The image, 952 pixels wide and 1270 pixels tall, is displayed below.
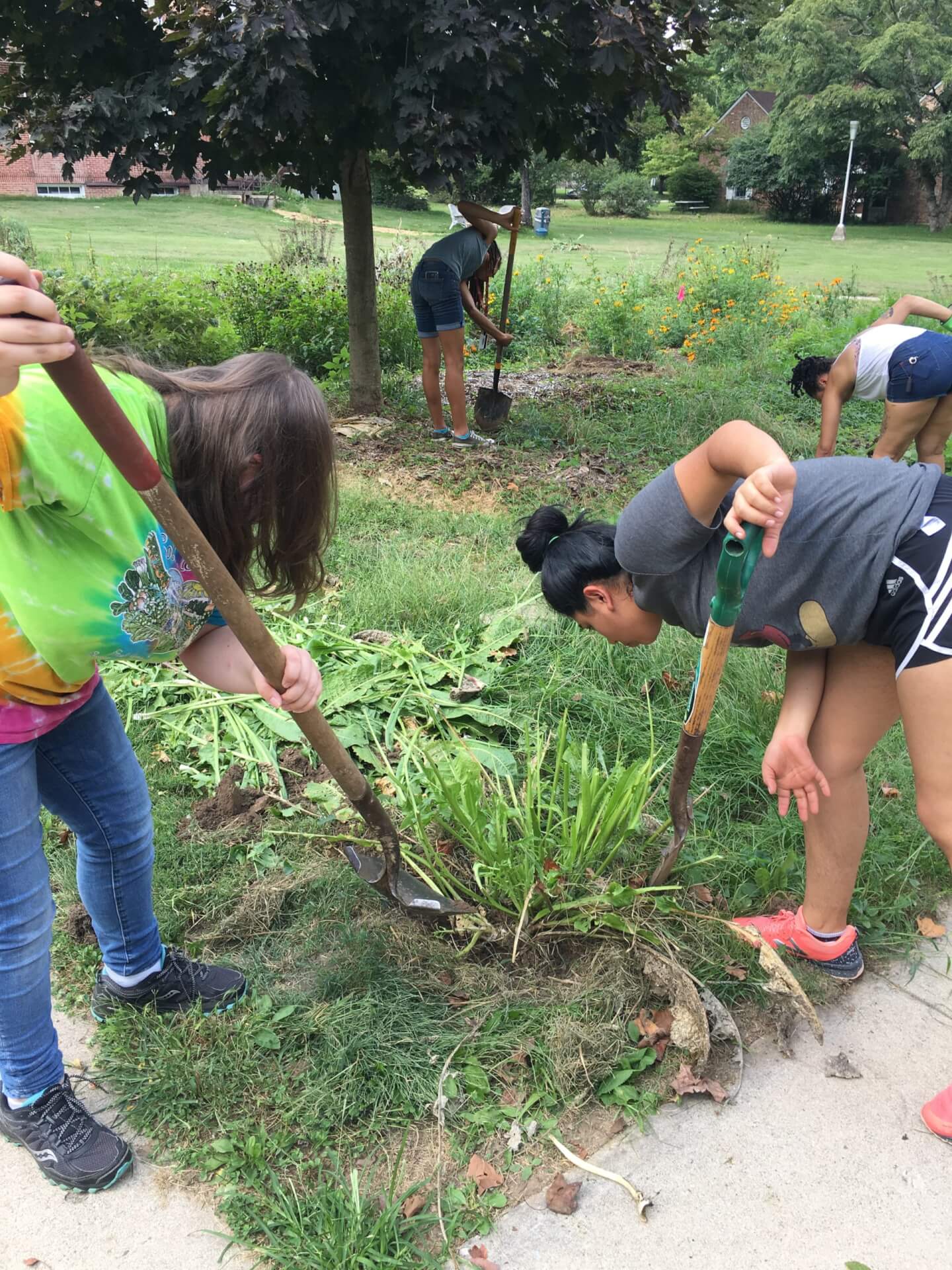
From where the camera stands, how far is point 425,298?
6.16 meters

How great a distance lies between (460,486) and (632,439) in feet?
5.05

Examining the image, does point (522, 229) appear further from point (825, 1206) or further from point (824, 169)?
point (825, 1206)

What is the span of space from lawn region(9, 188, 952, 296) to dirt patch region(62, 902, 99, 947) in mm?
12611

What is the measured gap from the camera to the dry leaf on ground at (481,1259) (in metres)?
1.69

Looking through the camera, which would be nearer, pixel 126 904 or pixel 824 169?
pixel 126 904

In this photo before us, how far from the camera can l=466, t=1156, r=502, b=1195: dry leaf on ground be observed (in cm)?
183

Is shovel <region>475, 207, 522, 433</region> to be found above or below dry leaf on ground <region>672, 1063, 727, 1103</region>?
above

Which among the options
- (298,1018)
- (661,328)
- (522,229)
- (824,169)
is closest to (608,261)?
(661,328)

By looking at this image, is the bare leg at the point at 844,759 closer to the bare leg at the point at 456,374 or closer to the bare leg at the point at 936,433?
the bare leg at the point at 936,433

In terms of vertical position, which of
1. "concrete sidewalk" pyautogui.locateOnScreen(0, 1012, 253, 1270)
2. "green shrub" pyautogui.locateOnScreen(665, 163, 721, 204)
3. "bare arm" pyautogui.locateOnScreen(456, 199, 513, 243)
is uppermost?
"green shrub" pyautogui.locateOnScreen(665, 163, 721, 204)

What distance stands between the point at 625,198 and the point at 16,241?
3427 cm

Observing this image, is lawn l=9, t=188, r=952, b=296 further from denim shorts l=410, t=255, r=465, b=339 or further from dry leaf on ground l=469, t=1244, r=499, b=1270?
dry leaf on ground l=469, t=1244, r=499, b=1270

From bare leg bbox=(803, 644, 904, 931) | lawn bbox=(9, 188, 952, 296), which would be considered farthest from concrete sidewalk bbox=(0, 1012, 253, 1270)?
lawn bbox=(9, 188, 952, 296)

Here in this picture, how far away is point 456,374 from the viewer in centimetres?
625
